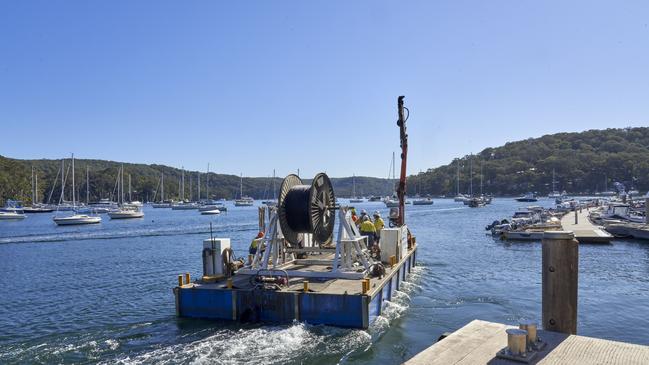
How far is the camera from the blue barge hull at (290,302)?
12992 mm

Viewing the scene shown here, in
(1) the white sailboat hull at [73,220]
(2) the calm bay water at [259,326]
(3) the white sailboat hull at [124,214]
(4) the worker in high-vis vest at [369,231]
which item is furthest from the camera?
(3) the white sailboat hull at [124,214]

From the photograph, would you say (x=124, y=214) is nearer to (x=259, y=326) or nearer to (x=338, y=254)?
(x=338, y=254)

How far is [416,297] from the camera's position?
1930 cm

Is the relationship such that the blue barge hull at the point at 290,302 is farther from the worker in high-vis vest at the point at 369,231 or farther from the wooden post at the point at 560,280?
the wooden post at the point at 560,280

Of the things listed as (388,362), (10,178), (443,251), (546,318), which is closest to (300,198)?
(388,362)

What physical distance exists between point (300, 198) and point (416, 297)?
6.69 meters

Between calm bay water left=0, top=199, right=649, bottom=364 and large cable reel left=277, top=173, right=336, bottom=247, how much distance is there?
369 centimetres

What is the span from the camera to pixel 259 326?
44.2ft

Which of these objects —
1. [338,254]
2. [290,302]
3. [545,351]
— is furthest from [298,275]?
[545,351]

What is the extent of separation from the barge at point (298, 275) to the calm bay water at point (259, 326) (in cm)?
49

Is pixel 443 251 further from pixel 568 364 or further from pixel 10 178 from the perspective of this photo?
pixel 10 178

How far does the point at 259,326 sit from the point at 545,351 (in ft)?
30.0

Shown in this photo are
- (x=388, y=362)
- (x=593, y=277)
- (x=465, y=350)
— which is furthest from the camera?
(x=593, y=277)

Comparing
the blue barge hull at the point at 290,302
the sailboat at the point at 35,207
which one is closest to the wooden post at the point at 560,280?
the blue barge hull at the point at 290,302
